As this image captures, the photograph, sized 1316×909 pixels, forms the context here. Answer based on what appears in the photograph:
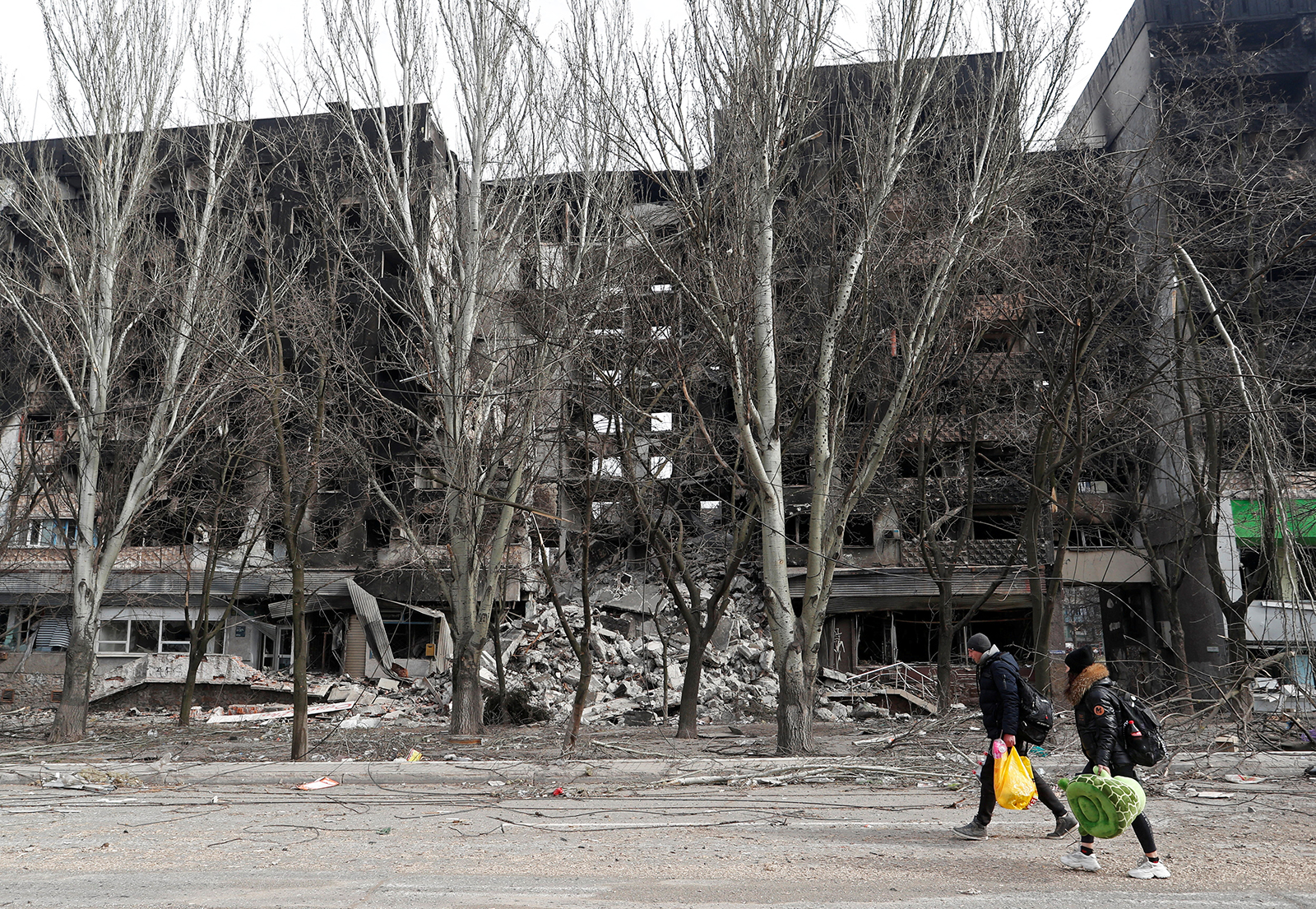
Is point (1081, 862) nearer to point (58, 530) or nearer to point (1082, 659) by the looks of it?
point (1082, 659)

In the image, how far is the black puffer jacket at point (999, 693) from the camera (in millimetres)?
6598

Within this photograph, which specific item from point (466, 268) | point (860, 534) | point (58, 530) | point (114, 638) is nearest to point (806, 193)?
point (466, 268)

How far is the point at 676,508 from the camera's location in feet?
76.8

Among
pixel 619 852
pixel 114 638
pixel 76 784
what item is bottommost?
pixel 114 638

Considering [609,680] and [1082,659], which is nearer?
[1082,659]

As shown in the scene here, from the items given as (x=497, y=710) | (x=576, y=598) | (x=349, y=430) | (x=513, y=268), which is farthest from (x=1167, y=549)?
(x=349, y=430)

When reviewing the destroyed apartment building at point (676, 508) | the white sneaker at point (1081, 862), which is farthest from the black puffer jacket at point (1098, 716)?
the destroyed apartment building at point (676, 508)

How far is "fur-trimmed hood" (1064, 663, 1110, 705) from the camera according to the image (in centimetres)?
612

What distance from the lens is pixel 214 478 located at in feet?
72.3

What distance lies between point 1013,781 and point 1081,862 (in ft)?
2.07

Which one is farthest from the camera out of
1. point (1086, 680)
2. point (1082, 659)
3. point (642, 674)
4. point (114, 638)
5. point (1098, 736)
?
point (114, 638)

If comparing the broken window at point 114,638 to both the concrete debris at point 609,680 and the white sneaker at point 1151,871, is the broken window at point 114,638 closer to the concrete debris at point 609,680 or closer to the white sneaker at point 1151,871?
the concrete debris at point 609,680

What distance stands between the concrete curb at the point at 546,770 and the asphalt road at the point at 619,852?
71cm

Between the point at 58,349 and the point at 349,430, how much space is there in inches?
263
